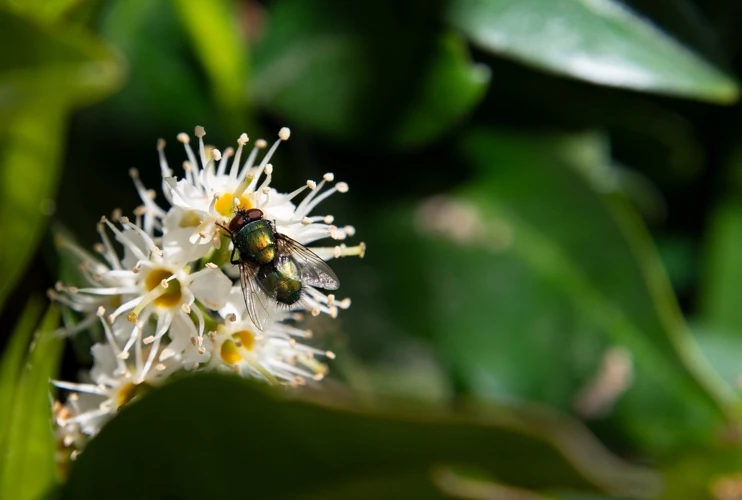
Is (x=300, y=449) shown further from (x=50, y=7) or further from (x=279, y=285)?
(x=50, y=7)

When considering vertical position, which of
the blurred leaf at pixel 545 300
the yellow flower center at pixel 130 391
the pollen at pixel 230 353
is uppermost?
the blurred leaf at pixel 545 300

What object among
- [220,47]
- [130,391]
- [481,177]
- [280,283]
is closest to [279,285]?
[280,283]

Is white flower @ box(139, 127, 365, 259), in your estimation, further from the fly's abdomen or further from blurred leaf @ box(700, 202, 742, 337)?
blurred leaf @ box(700, 202, 742, 337)

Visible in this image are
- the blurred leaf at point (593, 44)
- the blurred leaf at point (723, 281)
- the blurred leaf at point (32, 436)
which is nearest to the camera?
the blurred leaf at point (32, 436)

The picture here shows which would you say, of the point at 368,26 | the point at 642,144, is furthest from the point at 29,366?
the point at 642,144

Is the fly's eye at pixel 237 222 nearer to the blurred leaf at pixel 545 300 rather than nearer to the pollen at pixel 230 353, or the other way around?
the pollen at pixel 230 353

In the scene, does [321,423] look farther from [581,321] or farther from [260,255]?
[581,321]

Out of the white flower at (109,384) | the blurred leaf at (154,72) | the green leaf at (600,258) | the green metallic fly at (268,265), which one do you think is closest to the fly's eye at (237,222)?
the green metallic fly at (268,265)
